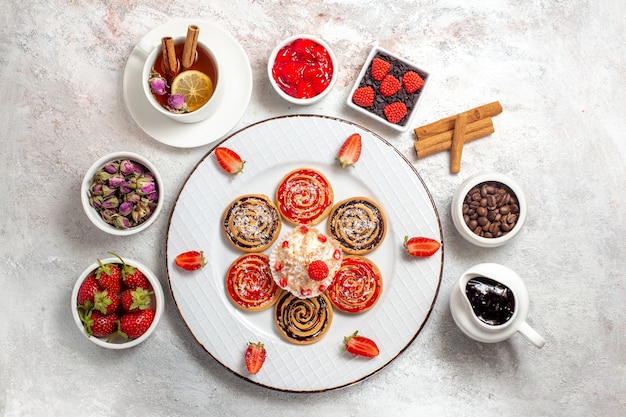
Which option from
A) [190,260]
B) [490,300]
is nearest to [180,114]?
[190,260]

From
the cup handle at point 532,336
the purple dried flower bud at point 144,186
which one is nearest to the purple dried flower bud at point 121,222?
the purple dried flower bud at point 144,186

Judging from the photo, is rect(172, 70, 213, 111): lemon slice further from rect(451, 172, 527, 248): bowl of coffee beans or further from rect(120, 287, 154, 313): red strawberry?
rect(451, 172, 527, 248): bowl of coffee beans

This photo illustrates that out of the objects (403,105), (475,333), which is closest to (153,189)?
(403,105)

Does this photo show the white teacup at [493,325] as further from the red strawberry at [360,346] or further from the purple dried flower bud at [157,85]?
the purple dried flower bud at [157,85]

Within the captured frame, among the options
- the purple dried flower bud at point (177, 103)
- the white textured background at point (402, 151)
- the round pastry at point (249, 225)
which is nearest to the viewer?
the purple dried flower bud at point (177, 103)

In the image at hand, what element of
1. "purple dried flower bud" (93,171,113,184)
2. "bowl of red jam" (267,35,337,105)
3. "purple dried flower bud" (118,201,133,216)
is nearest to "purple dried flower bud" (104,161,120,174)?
"purple dried flower bud" (93,171,113,184)

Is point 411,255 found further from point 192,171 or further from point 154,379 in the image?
point 154,379
